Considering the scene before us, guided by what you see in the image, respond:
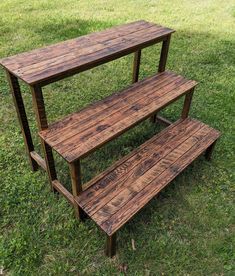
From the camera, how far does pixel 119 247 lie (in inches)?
104

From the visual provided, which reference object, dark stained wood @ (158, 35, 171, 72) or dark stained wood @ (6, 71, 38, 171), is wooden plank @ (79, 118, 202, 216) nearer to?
dark stained wood @ (158, 35, 171, 72)

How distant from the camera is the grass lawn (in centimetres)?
254

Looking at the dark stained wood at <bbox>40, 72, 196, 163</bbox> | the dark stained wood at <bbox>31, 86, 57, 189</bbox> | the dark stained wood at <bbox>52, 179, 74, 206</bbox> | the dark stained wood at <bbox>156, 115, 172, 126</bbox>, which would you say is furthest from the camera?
the dark stained wood at <bbox>156, 115, 172, 126</bbox>

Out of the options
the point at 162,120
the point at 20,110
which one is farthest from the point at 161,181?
the point at 20,110

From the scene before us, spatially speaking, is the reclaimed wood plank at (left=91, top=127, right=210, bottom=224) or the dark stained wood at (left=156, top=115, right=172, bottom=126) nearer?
the reclaimed wood plank at (left=91, top=127, right=210, bottom=224)

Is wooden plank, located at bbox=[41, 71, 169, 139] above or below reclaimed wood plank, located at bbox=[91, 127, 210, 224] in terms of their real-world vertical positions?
above

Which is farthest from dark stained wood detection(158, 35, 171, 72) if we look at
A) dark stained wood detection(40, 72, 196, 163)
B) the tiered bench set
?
dark stained wood detection(40, 72, 196, 163)

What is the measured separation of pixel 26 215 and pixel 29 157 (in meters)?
0.60

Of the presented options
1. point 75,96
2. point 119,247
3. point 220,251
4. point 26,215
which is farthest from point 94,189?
point 75,96

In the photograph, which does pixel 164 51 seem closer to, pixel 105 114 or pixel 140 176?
pixel 105 114

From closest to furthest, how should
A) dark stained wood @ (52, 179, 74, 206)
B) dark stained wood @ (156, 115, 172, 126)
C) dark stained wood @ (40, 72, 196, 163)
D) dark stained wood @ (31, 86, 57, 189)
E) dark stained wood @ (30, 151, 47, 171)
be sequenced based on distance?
dark stained wood @ (31, 86, 57, 189) < dark stained wood @ (40, 72, 196, 163) < dark stained wood @ (52, 179, 74, 206) < dark stained wood @ (30, 151, 47, 171) < dark stained wood @ (156, 115, 172, 126)

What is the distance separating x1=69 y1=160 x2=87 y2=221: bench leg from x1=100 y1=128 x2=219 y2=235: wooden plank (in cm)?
38

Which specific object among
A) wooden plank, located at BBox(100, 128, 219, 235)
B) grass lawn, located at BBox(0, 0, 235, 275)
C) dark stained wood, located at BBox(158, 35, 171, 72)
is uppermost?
dark stained wood, located at BBox(158, 35, 171, 72)

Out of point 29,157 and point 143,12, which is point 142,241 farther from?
point 143,12
